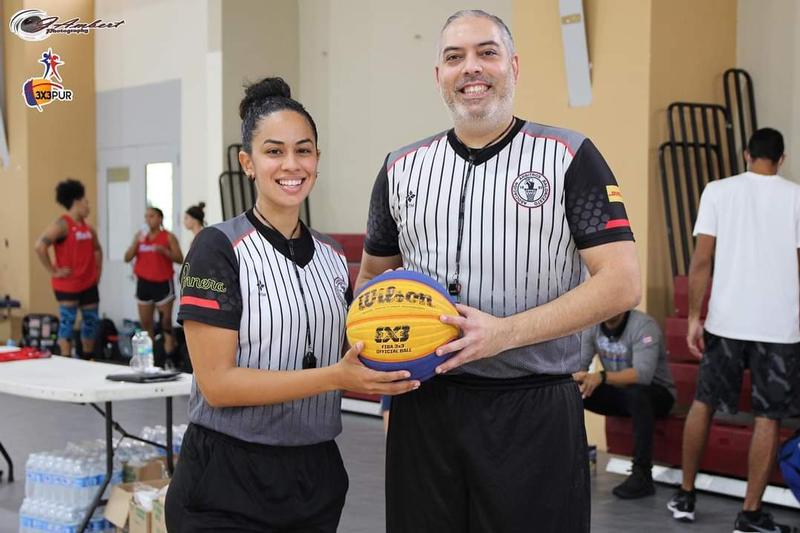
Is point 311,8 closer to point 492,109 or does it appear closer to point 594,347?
point 594,347

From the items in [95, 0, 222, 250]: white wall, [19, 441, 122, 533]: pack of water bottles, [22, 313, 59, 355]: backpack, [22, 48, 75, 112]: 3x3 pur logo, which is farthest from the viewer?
[22, 48, 75, 112]: 3x3 pur logo

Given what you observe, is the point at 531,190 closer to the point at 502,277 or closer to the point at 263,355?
the point at 502,277

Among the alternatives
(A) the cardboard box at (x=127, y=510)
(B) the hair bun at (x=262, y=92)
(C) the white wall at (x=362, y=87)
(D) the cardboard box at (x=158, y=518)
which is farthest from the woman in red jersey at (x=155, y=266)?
(B) the hair bun at (x=262, y=92)

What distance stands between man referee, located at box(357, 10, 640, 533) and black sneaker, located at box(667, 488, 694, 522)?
121 inches

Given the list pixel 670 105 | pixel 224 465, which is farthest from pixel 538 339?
pixel 670 105

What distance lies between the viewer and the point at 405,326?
1936 millimetres

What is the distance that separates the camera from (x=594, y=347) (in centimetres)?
588

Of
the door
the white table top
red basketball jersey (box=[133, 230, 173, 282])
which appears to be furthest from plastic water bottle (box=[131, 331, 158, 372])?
the door

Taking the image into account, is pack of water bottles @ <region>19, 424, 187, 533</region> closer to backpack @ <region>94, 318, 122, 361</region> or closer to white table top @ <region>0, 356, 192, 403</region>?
white table top @ <region>0, 356, 192, 403</region>

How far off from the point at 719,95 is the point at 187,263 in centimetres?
566

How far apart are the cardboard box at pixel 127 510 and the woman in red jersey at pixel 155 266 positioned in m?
5.97

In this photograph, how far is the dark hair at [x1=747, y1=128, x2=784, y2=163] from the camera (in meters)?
5.00

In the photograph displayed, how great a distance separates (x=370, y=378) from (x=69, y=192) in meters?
8.01

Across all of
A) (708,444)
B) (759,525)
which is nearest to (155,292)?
(708,444)
